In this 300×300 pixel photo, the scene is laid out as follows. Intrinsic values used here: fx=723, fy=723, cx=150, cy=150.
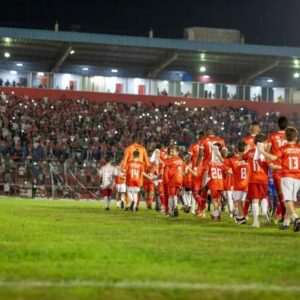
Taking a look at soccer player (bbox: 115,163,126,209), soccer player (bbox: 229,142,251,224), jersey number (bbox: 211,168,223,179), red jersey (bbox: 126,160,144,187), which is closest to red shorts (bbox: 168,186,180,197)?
jersey number (bbox: 211,168,223,179)

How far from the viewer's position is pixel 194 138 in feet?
159

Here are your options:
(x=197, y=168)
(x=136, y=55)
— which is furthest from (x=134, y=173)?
(x=136, y=55)

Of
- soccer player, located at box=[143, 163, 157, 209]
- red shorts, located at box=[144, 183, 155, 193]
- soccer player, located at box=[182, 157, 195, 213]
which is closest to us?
soccer player, located at box=[182, 157, 195, 213]

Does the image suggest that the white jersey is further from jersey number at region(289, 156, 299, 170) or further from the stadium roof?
the stadium roof

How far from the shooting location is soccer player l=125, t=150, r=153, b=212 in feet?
79.6

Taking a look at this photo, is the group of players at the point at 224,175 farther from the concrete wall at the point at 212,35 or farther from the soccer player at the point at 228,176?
the concrete wall at the point at 212,35

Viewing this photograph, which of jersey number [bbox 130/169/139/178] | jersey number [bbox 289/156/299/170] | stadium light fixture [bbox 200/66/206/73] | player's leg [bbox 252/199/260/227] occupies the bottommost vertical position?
player's leg [bbox 252/199/260/227]

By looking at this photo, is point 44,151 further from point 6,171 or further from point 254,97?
point 254,97

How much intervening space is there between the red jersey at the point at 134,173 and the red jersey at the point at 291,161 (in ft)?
33.7

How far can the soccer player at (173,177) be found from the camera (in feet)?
67.1

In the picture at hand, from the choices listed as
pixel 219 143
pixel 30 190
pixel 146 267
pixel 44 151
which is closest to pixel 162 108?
pixel 44 151

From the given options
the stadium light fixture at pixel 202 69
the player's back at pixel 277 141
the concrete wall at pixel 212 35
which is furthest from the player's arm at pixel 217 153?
the stadium light fixture at pixel 202 69

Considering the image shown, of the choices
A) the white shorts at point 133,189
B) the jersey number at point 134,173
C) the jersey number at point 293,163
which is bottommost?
the white shorts at point 133,189

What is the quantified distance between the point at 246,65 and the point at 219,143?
40557 millimetres
